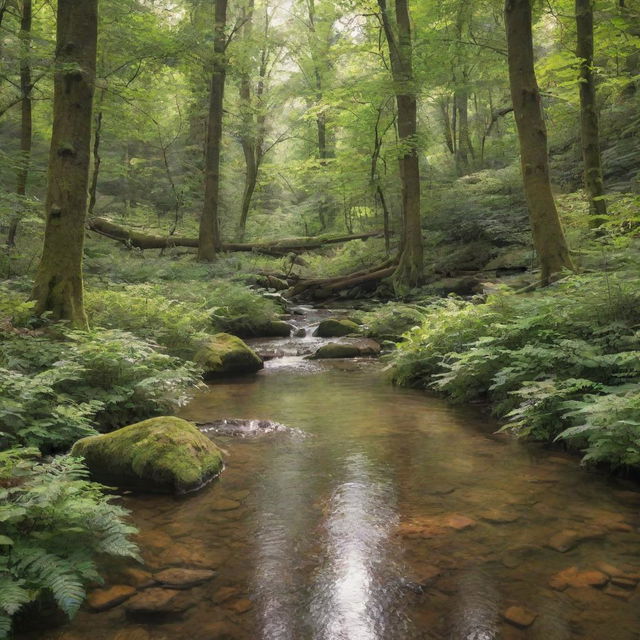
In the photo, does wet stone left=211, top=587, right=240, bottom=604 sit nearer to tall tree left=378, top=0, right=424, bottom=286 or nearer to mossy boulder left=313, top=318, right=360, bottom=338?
mossy boulder left=313, top=318, right=360, bottom=338

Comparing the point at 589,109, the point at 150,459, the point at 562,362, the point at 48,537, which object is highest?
the point at 589,109

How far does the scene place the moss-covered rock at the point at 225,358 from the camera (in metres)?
9.41

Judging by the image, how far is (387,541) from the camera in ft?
11.5

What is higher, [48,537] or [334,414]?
[48,537]

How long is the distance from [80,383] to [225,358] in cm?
402

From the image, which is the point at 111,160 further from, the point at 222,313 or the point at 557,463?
the point at 557,463

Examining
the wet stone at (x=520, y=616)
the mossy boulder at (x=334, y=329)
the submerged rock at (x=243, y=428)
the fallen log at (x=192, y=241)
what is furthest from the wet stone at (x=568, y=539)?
the fallen log at (x=192, y=241)

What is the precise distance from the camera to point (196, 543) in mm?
3494

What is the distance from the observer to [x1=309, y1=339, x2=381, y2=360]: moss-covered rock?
11.4 m

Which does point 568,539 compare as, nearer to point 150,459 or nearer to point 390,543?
point 390,543

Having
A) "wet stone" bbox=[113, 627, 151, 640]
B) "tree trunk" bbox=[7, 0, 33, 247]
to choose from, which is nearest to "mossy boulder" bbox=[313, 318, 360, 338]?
"tree trunk" bbox=[7, 0, 33, 247]

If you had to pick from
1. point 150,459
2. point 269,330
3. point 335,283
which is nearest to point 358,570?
point 150,459

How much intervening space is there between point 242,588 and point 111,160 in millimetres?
22066

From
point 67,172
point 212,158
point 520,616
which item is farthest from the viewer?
point 212,158
